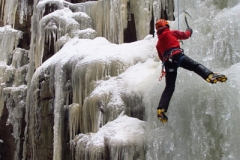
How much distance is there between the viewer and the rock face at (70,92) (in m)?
5.43

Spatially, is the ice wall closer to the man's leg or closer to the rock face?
the man's leg

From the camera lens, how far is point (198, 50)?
5234 mm

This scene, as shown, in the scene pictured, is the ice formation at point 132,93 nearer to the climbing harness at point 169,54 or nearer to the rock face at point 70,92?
the rock face at point 70,92

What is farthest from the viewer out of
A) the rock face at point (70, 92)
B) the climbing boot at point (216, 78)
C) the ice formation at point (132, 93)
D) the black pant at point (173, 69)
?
the rock face at point (70, 92)

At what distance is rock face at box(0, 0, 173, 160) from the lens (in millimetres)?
5426

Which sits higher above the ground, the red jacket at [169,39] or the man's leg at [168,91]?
the red jacket at [169,39]

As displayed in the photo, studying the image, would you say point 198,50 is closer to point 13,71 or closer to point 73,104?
point 73,104

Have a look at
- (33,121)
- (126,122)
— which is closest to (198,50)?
(126,122)

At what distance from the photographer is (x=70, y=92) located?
695 centimetres

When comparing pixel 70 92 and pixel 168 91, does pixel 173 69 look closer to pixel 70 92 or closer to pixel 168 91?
pixel 168 91

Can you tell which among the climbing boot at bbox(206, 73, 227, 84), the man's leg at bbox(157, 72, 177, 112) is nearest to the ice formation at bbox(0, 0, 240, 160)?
the man's leg at bbox(157, 72, 177, 112)

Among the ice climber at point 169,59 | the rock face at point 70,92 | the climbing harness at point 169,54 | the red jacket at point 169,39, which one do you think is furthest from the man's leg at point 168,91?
the rock face at point 70,92

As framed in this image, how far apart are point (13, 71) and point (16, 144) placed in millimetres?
2591

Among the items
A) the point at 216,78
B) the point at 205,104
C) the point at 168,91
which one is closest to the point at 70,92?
the point at 168,91
